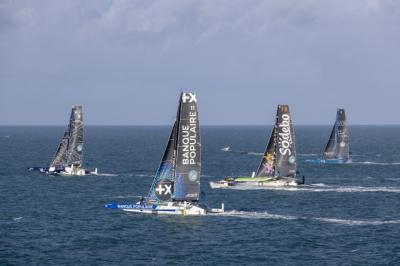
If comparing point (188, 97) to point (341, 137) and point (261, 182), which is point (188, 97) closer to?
point (261, 182)

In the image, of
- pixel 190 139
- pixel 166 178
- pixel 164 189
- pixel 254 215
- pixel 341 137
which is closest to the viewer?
pixel 190 139

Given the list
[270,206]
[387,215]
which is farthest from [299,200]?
[387,215]

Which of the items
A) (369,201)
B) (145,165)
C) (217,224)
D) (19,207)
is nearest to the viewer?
(217,224)

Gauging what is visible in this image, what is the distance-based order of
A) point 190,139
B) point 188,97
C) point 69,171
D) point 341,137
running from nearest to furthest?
point 188,97
point 190,139
point 69,171
point 341,137

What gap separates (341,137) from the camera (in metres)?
168

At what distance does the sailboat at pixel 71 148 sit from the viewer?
135 meters

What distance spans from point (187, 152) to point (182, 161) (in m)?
1.10

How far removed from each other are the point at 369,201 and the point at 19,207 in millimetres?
42141

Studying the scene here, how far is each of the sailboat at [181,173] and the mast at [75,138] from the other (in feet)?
170

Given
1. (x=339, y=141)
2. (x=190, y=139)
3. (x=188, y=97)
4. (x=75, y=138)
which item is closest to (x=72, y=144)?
(x=75, y=138)

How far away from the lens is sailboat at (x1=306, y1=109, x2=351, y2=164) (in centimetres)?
16762

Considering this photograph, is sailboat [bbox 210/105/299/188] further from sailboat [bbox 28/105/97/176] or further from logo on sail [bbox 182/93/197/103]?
logo on sail [bbox 182/93/197/103]

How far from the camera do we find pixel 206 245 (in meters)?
69.6

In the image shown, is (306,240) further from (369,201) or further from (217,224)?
(369,201)
